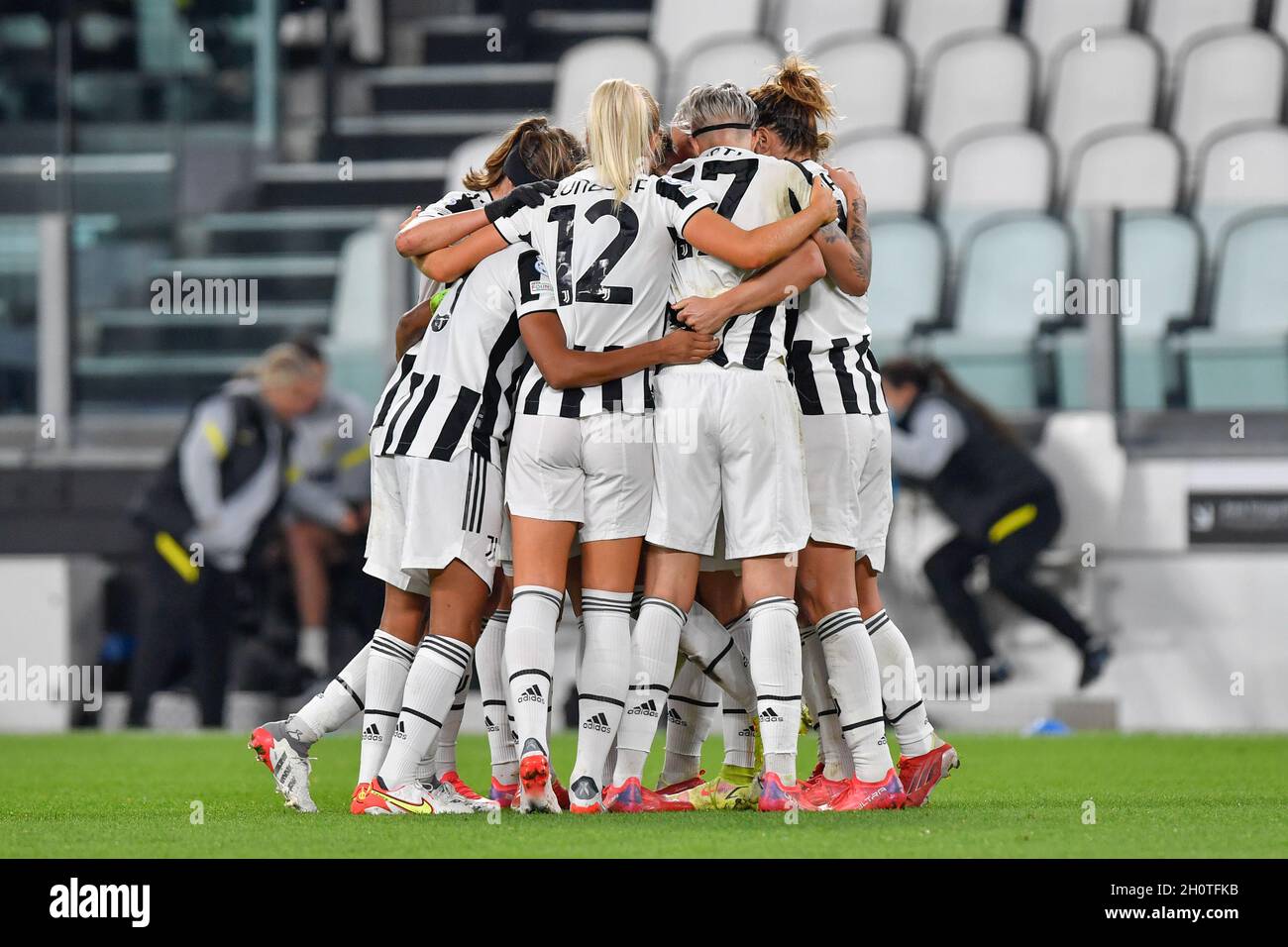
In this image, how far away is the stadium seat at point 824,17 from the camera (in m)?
12.1

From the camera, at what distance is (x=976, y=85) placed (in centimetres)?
1145

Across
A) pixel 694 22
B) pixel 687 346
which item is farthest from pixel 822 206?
pixel 694 22

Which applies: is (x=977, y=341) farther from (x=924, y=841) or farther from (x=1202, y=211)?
(x=924, y=841)

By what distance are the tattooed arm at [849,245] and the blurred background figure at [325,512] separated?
4658mm

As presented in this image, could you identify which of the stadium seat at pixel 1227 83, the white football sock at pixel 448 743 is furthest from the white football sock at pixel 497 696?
the stadium seat at pixel 1227 83

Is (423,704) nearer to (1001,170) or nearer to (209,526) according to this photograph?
(209,526)

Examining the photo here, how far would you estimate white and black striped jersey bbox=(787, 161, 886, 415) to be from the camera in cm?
466

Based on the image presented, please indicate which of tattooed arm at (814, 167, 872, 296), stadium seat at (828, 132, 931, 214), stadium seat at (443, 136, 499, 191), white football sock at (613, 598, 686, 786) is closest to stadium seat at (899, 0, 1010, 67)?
stadium seat at (828, 132, 931, 214)

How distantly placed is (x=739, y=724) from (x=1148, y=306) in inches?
196

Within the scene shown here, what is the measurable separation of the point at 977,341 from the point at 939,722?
1835 millimetres

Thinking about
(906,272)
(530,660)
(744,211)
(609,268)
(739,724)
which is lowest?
(739,724)

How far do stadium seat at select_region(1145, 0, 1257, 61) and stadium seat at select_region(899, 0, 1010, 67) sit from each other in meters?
0.97

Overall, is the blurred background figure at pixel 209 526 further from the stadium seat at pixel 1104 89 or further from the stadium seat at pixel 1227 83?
the stadium seat at pixel 1227 83
